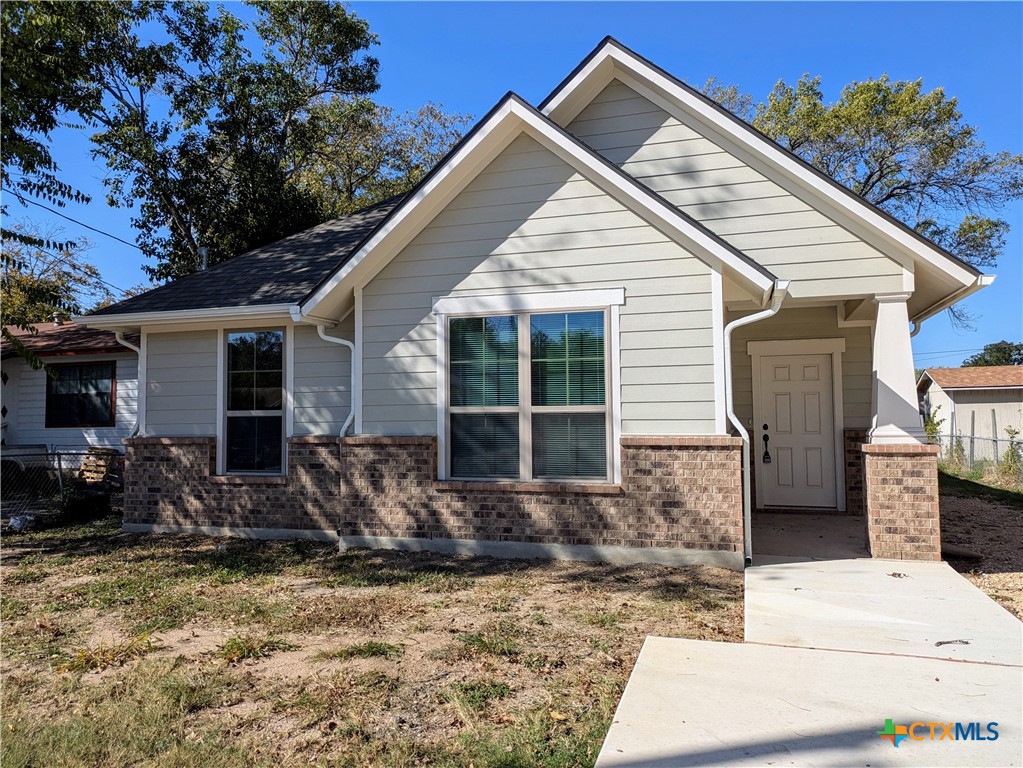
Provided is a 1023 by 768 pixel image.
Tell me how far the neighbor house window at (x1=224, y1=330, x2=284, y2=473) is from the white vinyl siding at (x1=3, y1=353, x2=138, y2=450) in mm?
5957

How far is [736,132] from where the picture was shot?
24.0 feet

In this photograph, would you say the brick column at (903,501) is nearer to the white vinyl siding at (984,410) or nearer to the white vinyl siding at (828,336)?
the white vinyl siding at (828,336)

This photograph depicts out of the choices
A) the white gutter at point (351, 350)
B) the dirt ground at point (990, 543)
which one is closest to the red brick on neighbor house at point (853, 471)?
the dirt ground at point (990, 543)

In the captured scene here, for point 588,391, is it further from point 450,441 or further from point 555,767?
point 555,767

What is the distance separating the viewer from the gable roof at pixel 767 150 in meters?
6.59

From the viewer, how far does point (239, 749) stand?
3084mm

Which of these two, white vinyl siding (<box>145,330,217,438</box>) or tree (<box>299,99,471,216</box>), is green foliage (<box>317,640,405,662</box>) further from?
tree (<box>299,99,471,216</box>)

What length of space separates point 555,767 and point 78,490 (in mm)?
10449

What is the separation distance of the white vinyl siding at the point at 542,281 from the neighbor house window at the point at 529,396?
0.94ft

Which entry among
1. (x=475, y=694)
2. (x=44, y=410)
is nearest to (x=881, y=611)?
(x=475, y=694)

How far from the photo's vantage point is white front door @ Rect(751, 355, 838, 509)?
9.12 metres

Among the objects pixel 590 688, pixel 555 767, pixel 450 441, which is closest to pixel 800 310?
pixel 450 441

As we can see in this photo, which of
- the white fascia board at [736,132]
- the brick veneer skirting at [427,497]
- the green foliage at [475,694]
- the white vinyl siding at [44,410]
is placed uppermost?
the white fascia board at [736,132]

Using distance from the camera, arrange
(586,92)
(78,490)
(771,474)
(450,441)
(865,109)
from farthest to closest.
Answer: (865,109) → (78,490) → (771,474) → (586,92) → (450,441)
